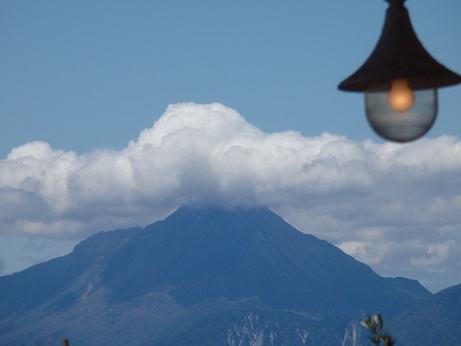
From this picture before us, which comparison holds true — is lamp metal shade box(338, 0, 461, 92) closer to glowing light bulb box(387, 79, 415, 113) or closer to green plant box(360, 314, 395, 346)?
glowing light bulb box(387, 79, 415, 113)

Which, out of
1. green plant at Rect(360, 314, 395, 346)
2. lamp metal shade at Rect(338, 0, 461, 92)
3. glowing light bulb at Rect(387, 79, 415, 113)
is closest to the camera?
glowing light bulb at Rect(387, 79, 415, 113)

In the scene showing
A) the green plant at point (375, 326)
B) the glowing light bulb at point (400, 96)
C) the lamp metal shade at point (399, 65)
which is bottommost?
the green plant at point (375, 326)

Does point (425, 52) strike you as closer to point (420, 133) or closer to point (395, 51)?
point (395, 51)

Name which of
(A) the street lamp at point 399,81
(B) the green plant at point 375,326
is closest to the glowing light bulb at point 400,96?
(A) the street lamp at point 399,81

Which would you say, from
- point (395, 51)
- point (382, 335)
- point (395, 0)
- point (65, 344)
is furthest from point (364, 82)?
point (65, 344)

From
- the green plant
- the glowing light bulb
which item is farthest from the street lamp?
the green plant

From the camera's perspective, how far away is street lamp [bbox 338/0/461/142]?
273 inches

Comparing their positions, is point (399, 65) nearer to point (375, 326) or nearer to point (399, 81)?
point (399, 81)

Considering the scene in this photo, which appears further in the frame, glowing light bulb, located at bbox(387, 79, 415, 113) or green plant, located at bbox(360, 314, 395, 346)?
green plant, located at bbox(360, 314, 395, 346)

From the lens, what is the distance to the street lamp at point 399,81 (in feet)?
22.8

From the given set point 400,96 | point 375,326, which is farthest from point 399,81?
point 375,326

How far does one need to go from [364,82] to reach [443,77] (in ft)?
2.11

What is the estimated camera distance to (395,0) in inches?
303

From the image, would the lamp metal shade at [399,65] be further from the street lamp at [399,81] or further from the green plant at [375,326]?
the green plant at [375,326]
